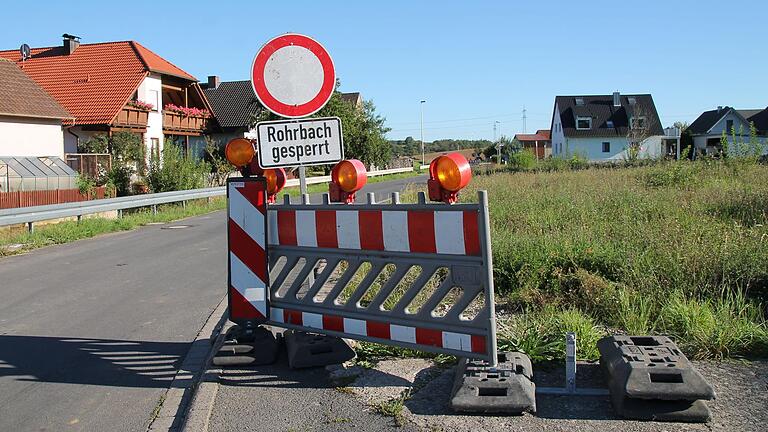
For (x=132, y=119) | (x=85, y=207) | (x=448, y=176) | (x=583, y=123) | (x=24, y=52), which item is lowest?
(x=85, y=207)

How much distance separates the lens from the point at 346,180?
5492 millimetres

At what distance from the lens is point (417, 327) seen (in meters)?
4.96

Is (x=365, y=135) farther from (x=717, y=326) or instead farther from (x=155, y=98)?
(x=717, y=326)

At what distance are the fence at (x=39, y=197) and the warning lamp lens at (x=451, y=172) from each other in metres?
18.0

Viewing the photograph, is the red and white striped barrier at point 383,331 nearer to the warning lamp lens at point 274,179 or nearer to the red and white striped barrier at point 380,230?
the red and white striped barrier at point 380,230

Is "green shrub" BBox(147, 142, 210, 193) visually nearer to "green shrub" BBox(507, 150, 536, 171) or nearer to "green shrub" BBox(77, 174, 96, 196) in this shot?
"green shrub" BBox(77, 174, 96, 196)

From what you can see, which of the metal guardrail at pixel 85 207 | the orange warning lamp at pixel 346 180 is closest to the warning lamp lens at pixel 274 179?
the orange warning lamp at pixel 346 180

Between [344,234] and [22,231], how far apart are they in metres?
14.3

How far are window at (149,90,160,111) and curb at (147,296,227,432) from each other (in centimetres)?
3634

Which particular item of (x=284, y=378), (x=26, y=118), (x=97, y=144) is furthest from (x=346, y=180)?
(x=97, y=144)

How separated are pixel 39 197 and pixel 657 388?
20.6 m

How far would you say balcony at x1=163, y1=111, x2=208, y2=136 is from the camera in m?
42.8

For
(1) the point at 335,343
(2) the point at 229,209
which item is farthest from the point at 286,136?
(1) the point at 335,343

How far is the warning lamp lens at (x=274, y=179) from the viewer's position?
6.09 metres
